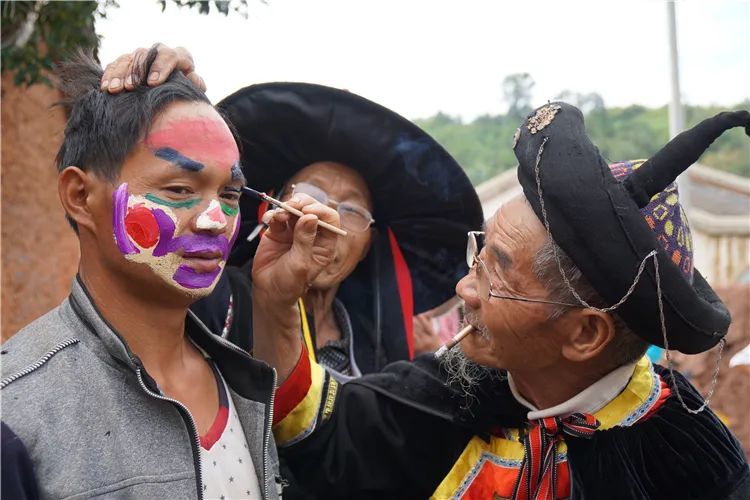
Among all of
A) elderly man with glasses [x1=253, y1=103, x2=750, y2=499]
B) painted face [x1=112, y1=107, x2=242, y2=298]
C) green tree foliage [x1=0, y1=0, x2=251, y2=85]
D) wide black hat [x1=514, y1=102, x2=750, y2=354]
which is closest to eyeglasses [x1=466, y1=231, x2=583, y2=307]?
elderly man with glasses [x1=253, y1=103, x2=750, y2=499]

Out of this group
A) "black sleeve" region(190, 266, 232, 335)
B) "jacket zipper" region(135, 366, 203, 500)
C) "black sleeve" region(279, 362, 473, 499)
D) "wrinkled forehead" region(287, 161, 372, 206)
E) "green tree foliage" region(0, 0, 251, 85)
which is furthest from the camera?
"green tree foliage" region(0, 0, 251, 85)

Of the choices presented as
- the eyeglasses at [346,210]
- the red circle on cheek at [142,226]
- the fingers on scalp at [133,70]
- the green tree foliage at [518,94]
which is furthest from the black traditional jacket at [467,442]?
the green tree foliage at [518,94]

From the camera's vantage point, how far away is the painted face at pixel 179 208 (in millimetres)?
1876

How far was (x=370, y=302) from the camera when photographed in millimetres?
3430

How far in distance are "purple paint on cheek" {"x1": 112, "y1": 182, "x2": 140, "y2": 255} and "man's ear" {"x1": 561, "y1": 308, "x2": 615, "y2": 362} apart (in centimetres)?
110

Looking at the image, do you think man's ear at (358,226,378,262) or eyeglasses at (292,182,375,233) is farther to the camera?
man's ear at (358,226,378,262)

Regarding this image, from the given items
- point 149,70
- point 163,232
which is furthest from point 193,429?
point 149,70

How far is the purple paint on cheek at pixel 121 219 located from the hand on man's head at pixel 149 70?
25 cm

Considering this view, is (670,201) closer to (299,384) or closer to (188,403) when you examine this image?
(299,384)

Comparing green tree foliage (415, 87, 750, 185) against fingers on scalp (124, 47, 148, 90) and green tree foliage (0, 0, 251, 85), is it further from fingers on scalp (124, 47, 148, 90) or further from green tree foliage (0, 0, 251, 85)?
fingers on scalp (124, 47, 148, 90)

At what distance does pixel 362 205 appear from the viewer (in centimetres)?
323

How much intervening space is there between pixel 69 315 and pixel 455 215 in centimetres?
184

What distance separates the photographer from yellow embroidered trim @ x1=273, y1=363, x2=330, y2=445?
2350 millimetres

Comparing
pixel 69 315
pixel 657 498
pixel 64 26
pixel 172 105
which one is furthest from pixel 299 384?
pixel 64 26
